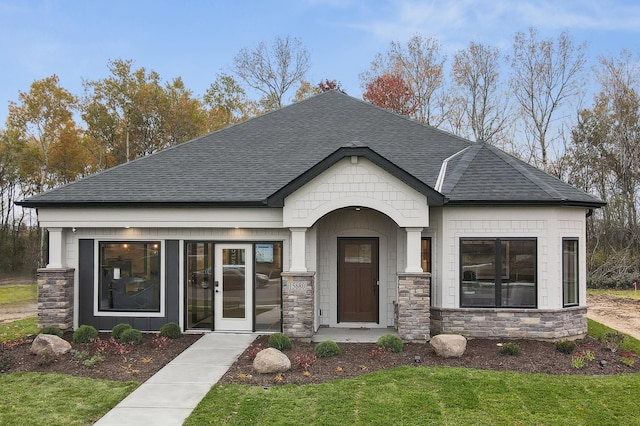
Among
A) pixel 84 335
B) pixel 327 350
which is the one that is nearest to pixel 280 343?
pixel 327 350

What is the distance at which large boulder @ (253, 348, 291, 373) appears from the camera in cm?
896

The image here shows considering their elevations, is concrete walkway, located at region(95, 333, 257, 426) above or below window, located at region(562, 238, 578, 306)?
below

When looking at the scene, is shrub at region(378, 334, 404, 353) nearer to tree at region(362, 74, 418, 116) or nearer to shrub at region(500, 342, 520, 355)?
shrub at region(500, 342, 520, 355)

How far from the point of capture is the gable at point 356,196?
11367mm

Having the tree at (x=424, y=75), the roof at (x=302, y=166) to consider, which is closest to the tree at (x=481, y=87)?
the tree at (x=424, y=75)

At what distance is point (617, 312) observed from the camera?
1778 centimetres

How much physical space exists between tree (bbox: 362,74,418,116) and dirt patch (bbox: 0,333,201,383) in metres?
24.2

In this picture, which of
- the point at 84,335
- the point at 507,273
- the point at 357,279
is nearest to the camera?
the point at 84,335

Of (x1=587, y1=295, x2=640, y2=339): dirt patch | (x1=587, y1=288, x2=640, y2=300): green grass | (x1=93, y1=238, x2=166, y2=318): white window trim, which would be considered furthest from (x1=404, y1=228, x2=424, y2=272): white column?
(x1=587, y1=288, x2=640, y2=300): green grass

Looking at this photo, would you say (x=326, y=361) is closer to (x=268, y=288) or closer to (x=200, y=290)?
(x=268, y=288)

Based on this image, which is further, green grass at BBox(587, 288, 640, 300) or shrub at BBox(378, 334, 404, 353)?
green grass at BBox(587, 288, 640, 300)

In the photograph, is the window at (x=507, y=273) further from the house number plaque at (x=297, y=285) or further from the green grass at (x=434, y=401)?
the house number plaque at (x=297, y=285)

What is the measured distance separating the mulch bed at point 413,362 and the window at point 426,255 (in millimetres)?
2119

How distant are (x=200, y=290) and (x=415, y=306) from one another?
5385 mm
